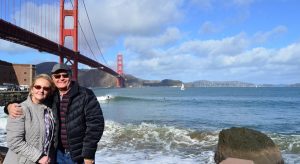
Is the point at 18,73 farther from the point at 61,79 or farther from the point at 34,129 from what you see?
the point at 34,129

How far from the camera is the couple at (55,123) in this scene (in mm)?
2490

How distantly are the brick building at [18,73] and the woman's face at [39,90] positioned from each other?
47.1 m

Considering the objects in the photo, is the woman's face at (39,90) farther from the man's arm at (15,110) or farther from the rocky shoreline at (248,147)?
the rocky shoreline at (248,147)

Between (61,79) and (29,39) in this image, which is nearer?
(61,79)

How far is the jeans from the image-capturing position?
272cm

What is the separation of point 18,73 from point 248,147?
46.4m

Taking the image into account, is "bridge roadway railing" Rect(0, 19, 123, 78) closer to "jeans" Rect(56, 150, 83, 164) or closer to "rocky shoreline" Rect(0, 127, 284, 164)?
"rocky shoreline" Rect(0, 127, 284, 164)

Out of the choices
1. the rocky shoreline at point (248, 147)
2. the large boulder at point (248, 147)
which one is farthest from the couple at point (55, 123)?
the large boulder at point (248, 147)

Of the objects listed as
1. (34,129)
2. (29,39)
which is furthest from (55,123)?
(29,39)

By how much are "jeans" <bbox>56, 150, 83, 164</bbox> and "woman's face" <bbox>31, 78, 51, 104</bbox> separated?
36 centimetres

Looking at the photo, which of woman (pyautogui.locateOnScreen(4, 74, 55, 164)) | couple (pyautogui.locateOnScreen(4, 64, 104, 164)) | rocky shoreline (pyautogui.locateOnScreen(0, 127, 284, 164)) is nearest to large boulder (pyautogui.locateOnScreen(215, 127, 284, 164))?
rocky shoreline (pyautogui.locateOnScreen(0, 127, 284, 164))

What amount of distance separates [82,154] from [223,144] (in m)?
4.44

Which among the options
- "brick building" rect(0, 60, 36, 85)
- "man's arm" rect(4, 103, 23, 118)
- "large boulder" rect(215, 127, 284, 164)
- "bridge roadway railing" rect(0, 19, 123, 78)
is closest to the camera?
"man's arm" rect(4, 103, 23, 118)

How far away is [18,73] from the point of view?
5012 centimetres
